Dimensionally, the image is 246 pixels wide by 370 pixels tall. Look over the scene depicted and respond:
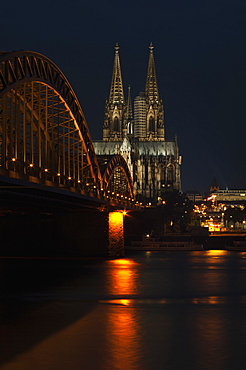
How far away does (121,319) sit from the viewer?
138 feet

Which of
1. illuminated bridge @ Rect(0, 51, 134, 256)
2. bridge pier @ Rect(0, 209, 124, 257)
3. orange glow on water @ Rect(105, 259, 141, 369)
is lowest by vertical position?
orange glow on water @ Rect(105, 259, 141, 369)

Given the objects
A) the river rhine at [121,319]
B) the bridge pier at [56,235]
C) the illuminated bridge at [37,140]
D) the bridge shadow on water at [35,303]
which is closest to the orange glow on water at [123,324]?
the river rhine at [121,319]

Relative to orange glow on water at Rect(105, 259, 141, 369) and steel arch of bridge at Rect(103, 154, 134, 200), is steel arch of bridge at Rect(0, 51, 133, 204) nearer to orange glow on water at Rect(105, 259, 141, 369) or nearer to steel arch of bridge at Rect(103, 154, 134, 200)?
orange glow on water at Rect(105, 259, 141, 369)

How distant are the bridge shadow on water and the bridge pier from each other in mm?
4023

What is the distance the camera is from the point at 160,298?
173 feet

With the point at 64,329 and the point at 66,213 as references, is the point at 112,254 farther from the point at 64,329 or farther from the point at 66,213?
the point at 64,329

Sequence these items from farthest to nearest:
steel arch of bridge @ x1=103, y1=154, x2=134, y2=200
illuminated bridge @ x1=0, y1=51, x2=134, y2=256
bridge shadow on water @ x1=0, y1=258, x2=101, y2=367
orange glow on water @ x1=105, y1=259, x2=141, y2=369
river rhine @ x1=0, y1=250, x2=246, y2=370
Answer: steel arch of bridge @ x1=103, y1=154, x2=134, y2=200
illuminated bridge @ x1=0, y1=51, x2=134, y2=256
bridge shadow on water @ x1=0, y1=258, x2=101, y2=367
orange glow on water @ x1=105, y1=259, x2=141, y2=369
river rhine @ x1=0, y1=250, x2=246, y2=370

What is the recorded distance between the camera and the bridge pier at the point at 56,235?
8544 centimetres

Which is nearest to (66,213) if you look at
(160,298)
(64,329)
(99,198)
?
(99,198)

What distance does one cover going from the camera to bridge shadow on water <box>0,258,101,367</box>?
1394 inches

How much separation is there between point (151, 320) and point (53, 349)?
10.00 metres

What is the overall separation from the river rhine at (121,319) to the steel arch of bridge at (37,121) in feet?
28.3

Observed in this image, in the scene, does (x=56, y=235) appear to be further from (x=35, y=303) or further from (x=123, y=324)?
(x=123, y=324)

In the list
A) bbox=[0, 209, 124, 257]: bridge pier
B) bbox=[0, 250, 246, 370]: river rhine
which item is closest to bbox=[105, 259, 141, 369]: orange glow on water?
bbox=[0, 250, 246, 370]: river rhine
